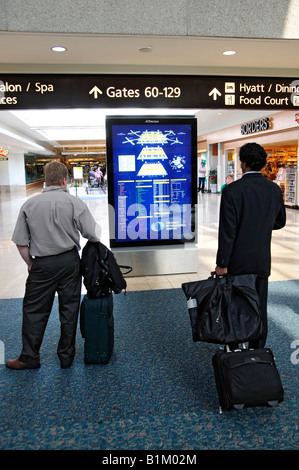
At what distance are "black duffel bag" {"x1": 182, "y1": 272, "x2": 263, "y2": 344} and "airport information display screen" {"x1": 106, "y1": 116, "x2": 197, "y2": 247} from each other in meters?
3.46

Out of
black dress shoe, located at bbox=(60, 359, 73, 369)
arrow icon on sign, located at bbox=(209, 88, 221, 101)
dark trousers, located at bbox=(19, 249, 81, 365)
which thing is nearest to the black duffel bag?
dark trousers, located at bbox=(19, 249, 81, 365)

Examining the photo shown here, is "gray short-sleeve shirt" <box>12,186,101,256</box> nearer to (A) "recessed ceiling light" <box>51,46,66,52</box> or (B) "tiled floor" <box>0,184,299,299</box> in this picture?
(A) "recessed ceiling light" <box>51,46,66,52</box>

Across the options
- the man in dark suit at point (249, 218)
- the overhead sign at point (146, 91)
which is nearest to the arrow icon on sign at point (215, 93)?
the overhead sign at point (146, 91)

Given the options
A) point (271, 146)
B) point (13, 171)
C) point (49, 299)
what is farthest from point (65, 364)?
point (13, 171)

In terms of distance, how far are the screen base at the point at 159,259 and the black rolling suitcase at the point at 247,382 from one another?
359 cm

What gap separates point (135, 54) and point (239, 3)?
1172 millimetres

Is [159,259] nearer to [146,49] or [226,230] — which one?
[146,49]

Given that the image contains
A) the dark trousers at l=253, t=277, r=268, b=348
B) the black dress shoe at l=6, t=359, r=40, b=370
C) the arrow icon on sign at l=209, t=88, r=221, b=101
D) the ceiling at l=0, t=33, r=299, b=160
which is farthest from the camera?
the arrow icon on sign at l=209, t=88, r=221, b=101

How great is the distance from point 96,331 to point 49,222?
1006 millimetres

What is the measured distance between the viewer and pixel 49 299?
10.8 feet

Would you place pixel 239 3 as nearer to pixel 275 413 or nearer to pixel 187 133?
pixel 187 133

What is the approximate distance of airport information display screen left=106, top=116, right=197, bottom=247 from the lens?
6.05m

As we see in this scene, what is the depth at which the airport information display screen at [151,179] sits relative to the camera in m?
6.05
